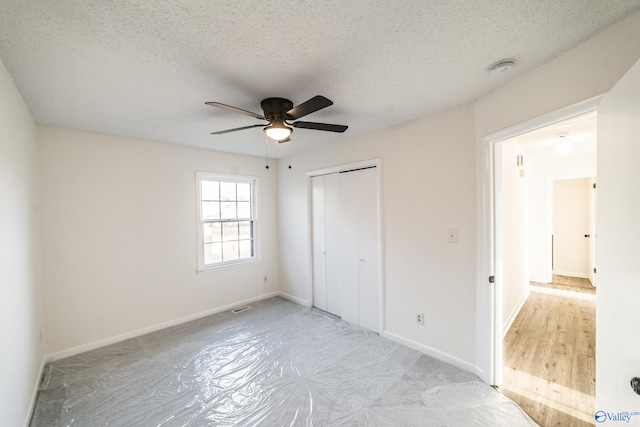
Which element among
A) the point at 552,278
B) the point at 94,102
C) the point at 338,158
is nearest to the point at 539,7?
the point at 338,158

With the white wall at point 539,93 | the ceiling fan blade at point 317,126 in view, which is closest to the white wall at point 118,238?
the ceiling fan blade at point 317,126

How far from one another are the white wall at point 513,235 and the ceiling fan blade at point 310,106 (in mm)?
2389

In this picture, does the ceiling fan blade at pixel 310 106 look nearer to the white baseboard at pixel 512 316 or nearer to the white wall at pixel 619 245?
the white wall at pixel 619 245

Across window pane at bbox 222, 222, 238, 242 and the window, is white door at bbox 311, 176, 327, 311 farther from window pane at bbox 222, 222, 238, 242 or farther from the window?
window pane at bbox 222, 222, 238, 242

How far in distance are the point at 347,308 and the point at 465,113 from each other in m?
2.71

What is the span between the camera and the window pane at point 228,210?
4.10 metres

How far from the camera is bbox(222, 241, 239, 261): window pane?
13.4 feet

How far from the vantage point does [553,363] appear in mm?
2543

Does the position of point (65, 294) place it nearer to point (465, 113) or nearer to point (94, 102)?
point (94, 102)

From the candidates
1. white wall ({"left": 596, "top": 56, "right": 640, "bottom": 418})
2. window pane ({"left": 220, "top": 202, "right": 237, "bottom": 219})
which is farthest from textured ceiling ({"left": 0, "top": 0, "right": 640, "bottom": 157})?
window pane ({"left": 220, "top": 202, "right": 237, "bottom": 219})

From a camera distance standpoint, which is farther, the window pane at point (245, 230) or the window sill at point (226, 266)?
the window pane at point (245, 230)

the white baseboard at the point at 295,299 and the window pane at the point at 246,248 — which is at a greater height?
the window pane at the point at 246,248

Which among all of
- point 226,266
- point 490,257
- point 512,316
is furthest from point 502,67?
point 226,266

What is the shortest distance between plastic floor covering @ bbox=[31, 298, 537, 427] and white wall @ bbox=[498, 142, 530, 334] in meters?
1.55
